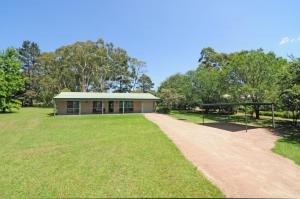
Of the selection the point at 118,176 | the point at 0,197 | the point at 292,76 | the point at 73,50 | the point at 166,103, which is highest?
the point at 73,50

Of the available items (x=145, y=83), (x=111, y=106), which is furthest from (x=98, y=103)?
(x=145, y=83)

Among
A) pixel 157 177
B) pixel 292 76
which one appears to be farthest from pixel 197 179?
pixel 292 76

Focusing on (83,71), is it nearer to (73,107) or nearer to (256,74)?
(73,107)

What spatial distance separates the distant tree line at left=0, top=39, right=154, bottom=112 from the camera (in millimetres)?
40594

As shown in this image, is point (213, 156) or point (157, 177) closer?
point (157, 177)

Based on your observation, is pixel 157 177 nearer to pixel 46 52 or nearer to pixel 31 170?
pixel 31 170

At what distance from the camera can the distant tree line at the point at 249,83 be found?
1406 centimetres

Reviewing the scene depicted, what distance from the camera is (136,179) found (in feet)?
16.7

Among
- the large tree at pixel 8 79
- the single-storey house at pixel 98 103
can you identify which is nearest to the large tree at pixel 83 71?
the large tree at pixel 8 79

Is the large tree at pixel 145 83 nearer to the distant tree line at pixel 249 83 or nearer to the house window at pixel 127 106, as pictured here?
the distant tree line at pixel 249 83

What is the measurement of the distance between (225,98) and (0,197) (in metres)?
25.2

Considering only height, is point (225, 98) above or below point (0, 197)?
above

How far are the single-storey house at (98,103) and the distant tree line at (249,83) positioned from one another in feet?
13.5

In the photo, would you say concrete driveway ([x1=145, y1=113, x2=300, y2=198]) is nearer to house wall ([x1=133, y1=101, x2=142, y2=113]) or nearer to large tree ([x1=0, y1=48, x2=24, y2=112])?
house wall ([x1=133, y1=101, x2=142, y2=113])
